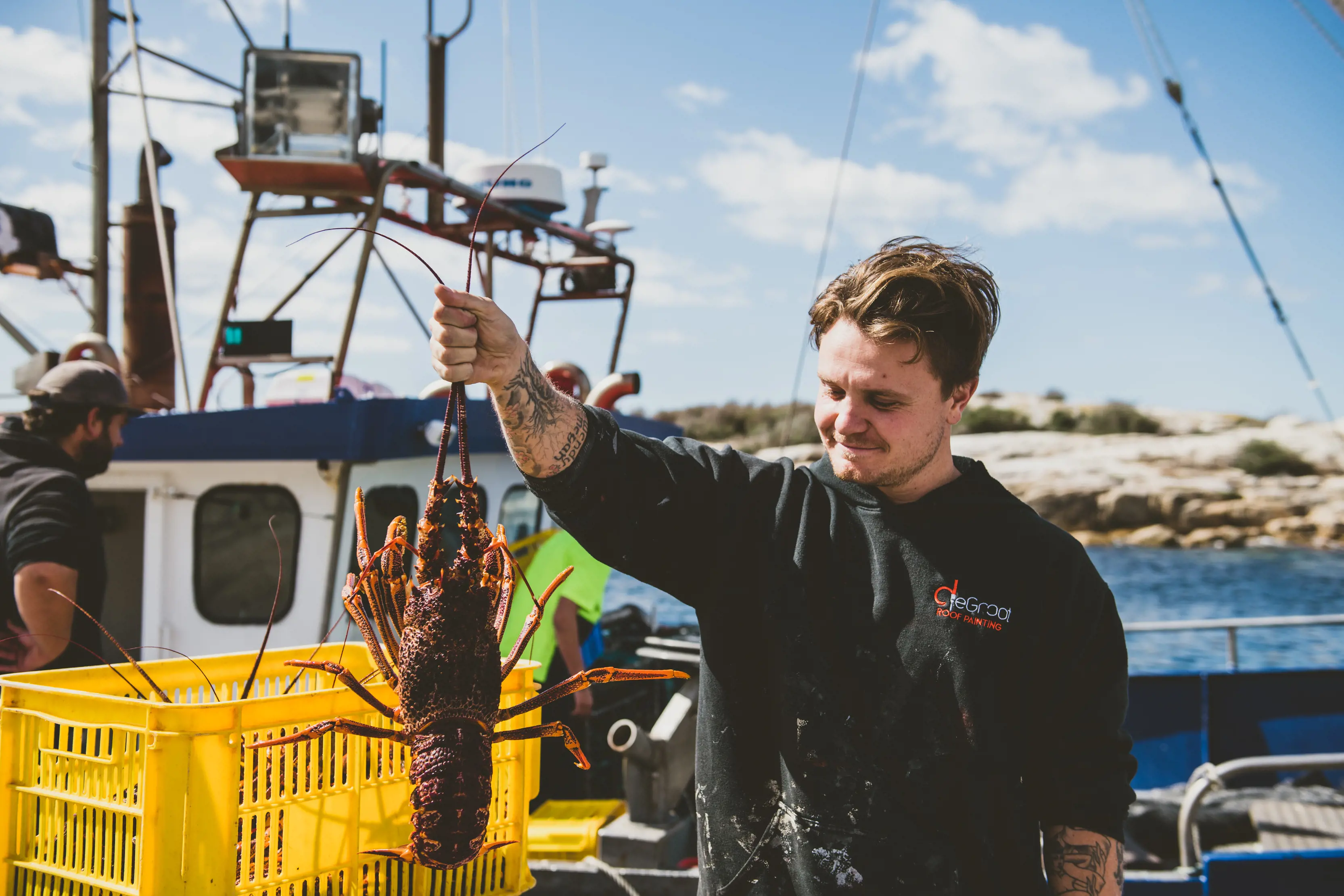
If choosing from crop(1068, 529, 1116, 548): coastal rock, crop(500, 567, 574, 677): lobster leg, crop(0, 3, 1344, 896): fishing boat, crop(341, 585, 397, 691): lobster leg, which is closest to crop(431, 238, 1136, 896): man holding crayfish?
crop(500, 567, 574, 677): lobster leg

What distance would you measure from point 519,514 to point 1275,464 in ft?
124

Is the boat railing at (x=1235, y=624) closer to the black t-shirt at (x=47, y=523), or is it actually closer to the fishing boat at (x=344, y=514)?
the fishing boat at (x=344, y=514)

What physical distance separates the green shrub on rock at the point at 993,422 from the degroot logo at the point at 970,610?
45.7 meters

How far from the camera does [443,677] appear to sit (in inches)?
90.1

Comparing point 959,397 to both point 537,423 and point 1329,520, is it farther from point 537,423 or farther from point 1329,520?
point 1329,520

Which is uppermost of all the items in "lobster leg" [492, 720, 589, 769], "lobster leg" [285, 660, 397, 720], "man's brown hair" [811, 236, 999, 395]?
"man's brown hair" [811, 236, 999, 395]

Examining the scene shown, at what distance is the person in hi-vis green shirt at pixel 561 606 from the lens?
4875 mm

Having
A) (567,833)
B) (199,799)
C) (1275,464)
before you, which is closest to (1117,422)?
(1275,464)

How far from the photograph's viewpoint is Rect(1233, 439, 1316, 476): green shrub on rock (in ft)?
119

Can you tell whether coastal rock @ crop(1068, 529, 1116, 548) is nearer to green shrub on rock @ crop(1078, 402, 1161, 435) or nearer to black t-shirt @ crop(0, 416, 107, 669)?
green shrub on rock @ crop(1078, 402, 1161, 435)

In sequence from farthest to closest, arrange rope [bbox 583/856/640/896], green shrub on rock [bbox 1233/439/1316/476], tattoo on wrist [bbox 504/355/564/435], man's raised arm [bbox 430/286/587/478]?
green shrub on rock [bbox 1233/439/1316/476] → rope [bbox 583/856/640/896] → tattoo on wrist [bbox 504/355/564/435] → man's raised arm [bbox 430/286/587/478]

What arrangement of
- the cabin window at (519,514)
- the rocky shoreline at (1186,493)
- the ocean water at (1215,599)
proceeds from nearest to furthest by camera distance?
1. the cabin window at (519,514)
2. the ocean water at (1215,599)
3. the rocky shoreline at (1186,493)

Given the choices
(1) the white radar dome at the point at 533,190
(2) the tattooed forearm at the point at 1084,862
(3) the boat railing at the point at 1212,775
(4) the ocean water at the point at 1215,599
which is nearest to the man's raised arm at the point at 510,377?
(2) the tattooed forearm at the point at 1084,862

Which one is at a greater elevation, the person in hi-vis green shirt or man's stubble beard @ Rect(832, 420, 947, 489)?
man's stubble beard @ Rect(832, 420, 947, 489)
